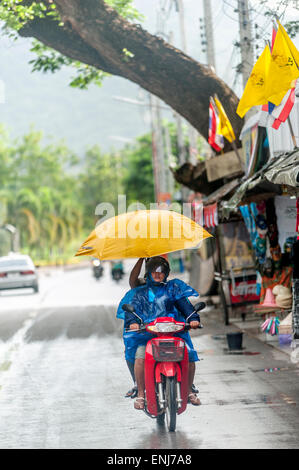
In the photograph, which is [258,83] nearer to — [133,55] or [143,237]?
[143,237]

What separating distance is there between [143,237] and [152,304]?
0.71 m

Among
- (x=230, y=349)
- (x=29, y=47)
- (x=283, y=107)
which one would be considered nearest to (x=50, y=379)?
(x=230, y=349)

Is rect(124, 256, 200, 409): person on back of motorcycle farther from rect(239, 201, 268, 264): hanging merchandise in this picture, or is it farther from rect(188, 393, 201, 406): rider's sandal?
rect(239, 201, 268, 264): hanging merchandise

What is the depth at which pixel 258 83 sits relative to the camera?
13180 millimetres

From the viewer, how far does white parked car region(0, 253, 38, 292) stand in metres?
33.9

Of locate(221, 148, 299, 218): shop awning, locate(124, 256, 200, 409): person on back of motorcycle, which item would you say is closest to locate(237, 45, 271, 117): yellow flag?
locate(221, 148, 299, 218): shop awning

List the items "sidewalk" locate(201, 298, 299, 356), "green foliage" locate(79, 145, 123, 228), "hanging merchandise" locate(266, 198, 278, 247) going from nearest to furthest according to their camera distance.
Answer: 1. "sidewalk" locate(201, 298, 299, 356)
2. "hanging merchandise" locate(266, 198, 278, 247)
3. "green foliage" locate(79, 145, 123, 228)

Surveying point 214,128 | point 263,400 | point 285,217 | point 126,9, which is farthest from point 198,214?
point 263,400

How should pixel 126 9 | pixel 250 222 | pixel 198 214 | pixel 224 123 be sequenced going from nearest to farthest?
pixel 250 222 → pixel 224 123 → pixel 198 214 → pixel 126 9

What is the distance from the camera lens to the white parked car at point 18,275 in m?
33.9

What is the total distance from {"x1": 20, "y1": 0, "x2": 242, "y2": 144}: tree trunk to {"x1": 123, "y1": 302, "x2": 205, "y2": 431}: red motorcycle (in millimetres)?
11650

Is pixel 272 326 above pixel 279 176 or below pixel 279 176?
below

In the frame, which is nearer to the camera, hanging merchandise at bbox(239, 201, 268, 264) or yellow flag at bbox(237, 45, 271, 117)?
yellow flag at bbox(237, 45, 271, 117)

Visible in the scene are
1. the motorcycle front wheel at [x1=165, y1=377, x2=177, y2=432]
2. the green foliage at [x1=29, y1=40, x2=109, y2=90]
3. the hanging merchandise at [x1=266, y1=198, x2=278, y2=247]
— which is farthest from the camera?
the green foliage at [x1=29, y1=40, x2=109, y2=90]
